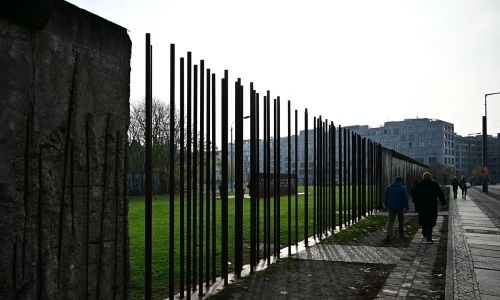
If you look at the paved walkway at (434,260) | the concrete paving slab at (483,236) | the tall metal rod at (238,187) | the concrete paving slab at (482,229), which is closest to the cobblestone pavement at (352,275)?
the paved walkway at (434,260)

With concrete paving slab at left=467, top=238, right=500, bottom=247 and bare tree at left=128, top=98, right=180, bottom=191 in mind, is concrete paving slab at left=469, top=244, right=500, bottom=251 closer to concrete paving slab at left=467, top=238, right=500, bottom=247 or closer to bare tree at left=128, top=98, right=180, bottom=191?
concrete paving slab at left=467, top=238, right=500, bottom=247

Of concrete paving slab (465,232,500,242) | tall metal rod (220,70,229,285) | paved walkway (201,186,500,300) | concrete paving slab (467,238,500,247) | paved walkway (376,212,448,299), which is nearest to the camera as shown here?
paved walkway (376,212,448,299)

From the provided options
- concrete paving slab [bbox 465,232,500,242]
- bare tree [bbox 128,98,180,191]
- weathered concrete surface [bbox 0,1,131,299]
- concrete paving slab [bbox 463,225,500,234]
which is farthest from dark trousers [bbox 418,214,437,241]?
bare tree [bbox 128,98,180,191]

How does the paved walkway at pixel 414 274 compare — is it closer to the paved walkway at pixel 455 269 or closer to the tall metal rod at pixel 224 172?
the paved walkway at pixel 455 269

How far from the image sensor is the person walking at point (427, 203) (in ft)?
35.0

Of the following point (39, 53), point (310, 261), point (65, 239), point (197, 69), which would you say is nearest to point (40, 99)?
point (39, 53)

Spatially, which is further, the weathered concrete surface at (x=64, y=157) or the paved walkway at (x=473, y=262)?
the paved walkway at (x=473, y=262)

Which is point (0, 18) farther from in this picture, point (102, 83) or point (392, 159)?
point (392, 159)

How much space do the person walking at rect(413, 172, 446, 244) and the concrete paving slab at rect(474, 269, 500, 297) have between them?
3.18 meters

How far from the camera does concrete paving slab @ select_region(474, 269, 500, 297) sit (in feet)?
20.0

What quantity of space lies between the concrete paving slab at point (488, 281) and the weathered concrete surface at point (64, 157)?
504 centimetres

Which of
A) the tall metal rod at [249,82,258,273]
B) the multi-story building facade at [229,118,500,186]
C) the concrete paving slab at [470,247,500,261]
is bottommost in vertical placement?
the concrete paving slab at [470,247,500,261]

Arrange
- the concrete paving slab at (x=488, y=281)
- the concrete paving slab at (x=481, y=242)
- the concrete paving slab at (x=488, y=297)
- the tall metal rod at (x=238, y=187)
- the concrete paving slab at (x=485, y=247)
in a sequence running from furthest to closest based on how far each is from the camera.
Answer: the concrete paving slab at (x=481, y=242) → the concrete paving slab at (x=485, y=247) → the tall metal rod at (x=238, y=187) → the concrete paving slab at (x=488, y=281) → the concrete paving slab at (x=488, y=297)

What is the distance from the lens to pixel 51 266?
2762 millimetres
